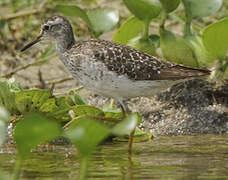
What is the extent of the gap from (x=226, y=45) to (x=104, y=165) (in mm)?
2270

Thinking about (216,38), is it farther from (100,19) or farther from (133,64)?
(100,19)

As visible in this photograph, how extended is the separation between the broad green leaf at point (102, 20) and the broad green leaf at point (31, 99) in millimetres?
1526

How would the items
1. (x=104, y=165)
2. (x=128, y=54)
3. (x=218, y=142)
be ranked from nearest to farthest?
(x=104, y=165)
(x=218, y=142)
(x=128, y=54)

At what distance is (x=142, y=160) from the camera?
5.21m

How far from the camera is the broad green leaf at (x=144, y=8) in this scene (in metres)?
6.57

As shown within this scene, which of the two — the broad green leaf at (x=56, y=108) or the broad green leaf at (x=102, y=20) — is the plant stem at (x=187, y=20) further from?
the broad green leaf at (x=56, y=108)

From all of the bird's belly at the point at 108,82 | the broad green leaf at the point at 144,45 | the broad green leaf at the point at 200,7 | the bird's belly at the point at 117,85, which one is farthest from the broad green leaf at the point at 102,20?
the bird's belly at the point at 117,85

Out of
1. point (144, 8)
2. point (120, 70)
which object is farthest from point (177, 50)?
point (120, 70)

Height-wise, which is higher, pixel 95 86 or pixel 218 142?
pixel 95 86

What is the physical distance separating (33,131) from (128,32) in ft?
13.0

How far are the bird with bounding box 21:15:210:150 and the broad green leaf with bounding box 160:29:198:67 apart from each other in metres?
0.32

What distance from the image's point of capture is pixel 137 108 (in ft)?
23.1

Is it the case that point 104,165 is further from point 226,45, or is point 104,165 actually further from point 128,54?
point 226,45

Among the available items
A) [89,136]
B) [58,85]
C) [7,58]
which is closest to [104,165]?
[89,136]
